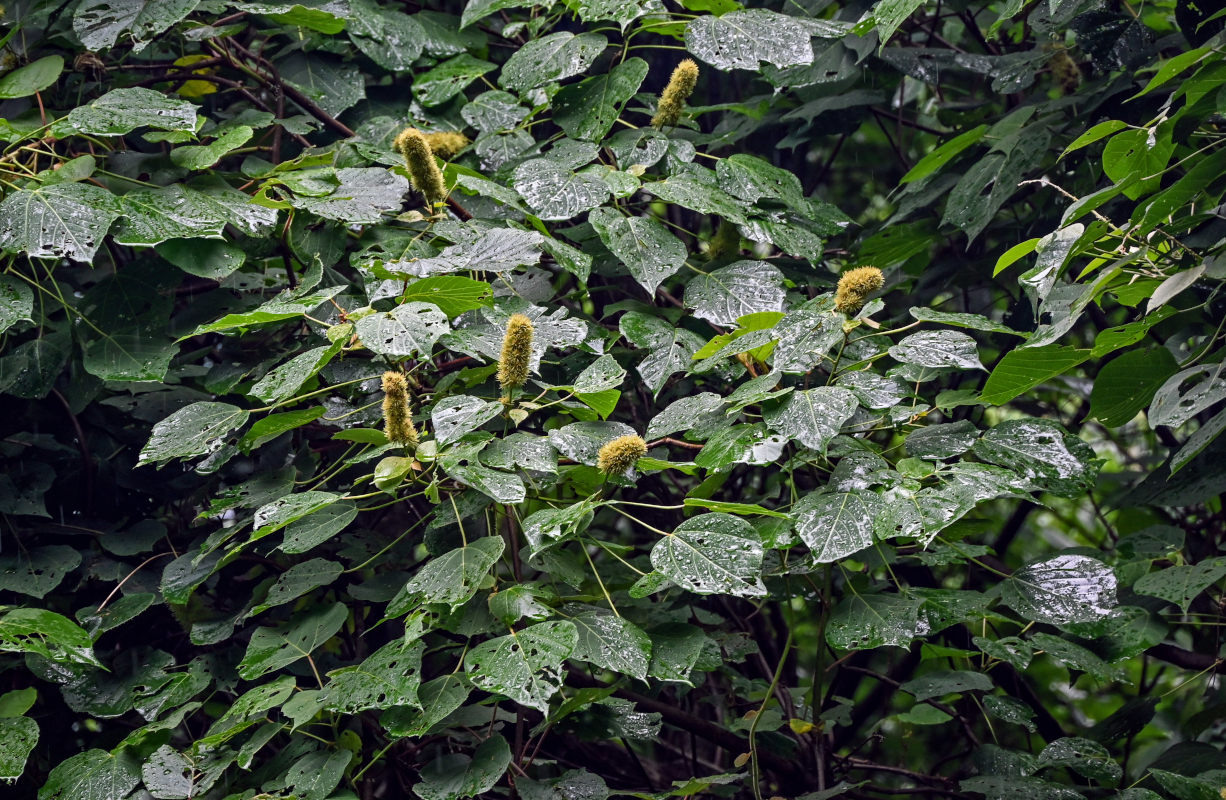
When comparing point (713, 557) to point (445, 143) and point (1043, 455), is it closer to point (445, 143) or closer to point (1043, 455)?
point (1043, 455)

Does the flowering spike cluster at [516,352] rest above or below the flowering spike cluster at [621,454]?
above

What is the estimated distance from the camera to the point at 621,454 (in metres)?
1.31

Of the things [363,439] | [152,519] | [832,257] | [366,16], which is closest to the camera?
[363,439]

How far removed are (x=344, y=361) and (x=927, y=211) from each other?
5.11 feet

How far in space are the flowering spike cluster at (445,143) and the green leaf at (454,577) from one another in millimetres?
860

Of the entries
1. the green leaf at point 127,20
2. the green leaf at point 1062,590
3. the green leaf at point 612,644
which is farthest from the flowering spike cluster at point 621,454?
→ the green leaf at point 127,20

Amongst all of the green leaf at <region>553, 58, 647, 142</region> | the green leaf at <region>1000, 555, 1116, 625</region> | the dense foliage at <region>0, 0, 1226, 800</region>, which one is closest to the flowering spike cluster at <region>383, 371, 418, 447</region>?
the dense foliage at <region>0, 0, 1226, 800</region>

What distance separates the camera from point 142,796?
1434mm

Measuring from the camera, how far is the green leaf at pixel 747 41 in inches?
68.8

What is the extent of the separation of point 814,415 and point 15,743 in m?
1.24

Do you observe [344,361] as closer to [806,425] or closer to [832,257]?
[806,425]

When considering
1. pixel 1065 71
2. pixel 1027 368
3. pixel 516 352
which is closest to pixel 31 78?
pixel 516 352

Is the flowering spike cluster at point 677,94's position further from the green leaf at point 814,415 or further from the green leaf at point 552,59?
the green leaf at point 814,415

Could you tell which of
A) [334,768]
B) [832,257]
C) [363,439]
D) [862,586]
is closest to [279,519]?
[363,439]
